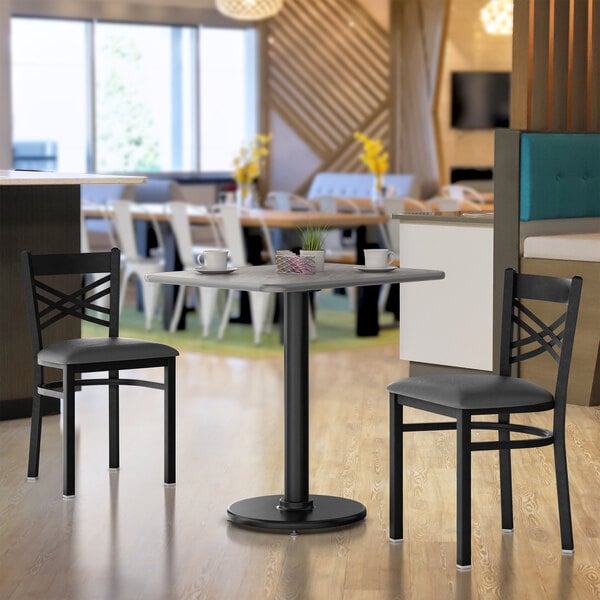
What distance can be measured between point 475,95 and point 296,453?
9706 millimetres

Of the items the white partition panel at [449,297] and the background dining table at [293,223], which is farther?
the background dining table at [293,223]

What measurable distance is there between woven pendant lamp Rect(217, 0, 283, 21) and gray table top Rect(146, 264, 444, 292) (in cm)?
701

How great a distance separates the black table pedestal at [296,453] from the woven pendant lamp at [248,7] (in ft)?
23.6

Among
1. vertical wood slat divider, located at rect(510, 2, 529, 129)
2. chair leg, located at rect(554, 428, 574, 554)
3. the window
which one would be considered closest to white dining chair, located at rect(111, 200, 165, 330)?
vertical wood slat divider, located at rect(510, 2, 529, 129)

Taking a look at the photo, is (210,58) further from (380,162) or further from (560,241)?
(560,241)

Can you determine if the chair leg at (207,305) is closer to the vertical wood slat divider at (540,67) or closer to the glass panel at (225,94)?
the vertical wood slat divider at (540,67)

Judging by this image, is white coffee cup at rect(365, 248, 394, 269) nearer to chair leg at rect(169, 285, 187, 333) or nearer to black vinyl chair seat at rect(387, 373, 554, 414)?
black vinyl chair seat at rect(387, 373, 554, 414)

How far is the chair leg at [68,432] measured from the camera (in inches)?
154

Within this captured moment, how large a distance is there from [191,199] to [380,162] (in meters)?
3.20

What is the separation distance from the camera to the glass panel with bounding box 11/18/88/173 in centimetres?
1113

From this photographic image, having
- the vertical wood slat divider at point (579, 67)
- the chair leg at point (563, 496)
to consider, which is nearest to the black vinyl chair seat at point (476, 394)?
the chair leg at point (563, 496)

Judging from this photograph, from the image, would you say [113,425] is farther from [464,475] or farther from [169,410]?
[464,475]

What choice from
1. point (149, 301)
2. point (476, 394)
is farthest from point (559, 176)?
point (149, 301)

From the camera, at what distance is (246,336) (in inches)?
310
